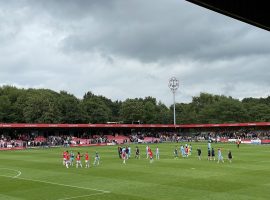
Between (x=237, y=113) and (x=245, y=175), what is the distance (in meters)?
99.9

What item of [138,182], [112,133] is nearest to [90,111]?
[112,133]

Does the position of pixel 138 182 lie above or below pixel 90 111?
below

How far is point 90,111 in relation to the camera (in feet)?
395

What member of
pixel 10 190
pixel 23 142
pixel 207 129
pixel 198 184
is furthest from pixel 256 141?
pixel 10 190

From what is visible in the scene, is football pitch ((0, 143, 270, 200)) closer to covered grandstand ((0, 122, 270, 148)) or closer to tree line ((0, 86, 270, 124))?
covered grandstand ((0, 122, 270, 148))

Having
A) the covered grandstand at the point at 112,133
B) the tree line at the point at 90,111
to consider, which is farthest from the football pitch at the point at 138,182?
the tree line at the point at 90,111

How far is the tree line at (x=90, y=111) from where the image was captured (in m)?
108

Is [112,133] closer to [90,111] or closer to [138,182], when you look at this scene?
[90,111]

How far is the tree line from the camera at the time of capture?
4259 inches

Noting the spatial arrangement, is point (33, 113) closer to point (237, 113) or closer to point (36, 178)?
point (237, 113)

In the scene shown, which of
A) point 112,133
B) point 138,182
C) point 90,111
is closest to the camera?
point 138,182

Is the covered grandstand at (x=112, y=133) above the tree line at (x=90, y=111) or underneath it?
underneath

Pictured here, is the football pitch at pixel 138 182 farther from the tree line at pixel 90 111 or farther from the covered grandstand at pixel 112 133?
the tree line at pixel 90 111

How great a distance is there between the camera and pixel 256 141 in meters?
81.8
